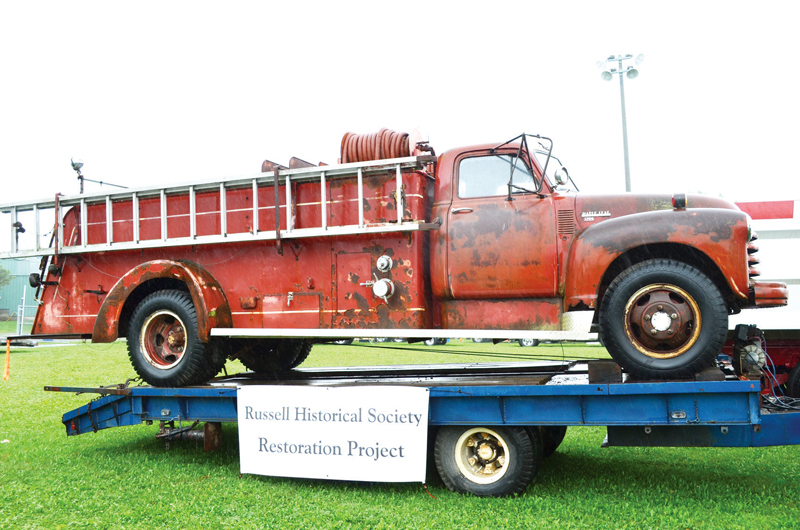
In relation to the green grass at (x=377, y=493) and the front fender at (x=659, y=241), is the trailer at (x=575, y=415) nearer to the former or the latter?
the green grass at (x=377, y=493)

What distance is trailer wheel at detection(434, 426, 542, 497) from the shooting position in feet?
16.9

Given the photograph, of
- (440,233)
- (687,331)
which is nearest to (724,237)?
(687,331)

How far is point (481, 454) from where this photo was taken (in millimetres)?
5340

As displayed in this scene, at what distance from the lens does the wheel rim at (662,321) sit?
4941 millimetres

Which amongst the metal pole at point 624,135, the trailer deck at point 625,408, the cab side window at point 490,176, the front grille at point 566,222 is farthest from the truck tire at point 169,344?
the metal pole at point 624,135

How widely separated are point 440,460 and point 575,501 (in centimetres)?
107

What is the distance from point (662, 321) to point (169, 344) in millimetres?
4621

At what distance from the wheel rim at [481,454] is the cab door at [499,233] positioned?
1.20 m

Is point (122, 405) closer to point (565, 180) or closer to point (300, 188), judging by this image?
point (300, 188)

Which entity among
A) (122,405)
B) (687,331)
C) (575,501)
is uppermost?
(687,331)

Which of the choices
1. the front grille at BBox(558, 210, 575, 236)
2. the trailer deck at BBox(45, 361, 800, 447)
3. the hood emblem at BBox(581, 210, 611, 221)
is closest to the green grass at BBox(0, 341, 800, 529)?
the trailer deck at BBox(45, 361, 800, 447)

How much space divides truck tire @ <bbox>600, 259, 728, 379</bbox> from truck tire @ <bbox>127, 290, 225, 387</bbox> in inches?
148

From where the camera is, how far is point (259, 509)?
5.01 meters

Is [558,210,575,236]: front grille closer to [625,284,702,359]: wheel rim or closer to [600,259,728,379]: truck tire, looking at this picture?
[600,259,728,379]: truck tire
